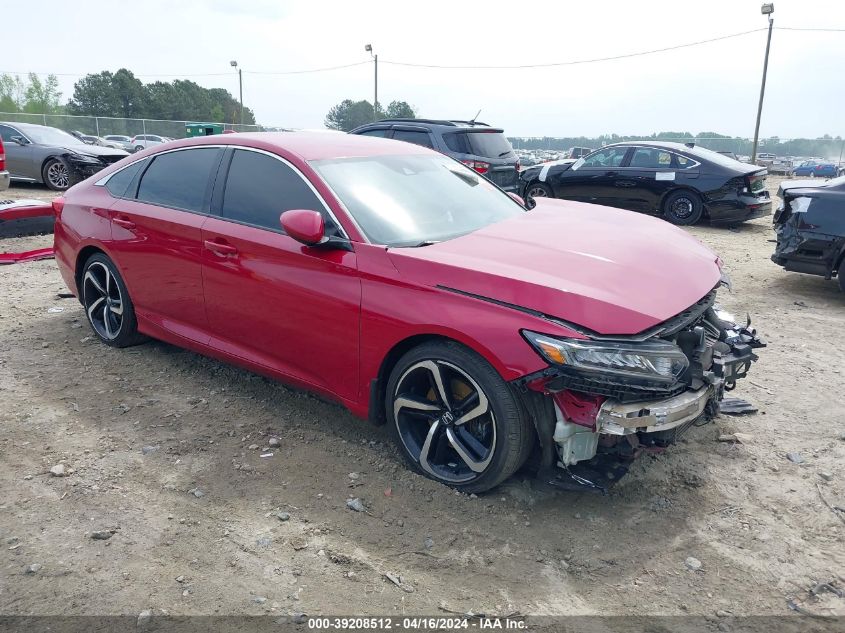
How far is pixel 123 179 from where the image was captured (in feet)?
15.9

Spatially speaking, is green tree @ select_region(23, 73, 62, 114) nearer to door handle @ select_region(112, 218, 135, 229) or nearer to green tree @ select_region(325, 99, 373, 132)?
green tree @ select_region(325, 99, 373, 132)

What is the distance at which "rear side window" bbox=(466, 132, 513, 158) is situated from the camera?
10.9m

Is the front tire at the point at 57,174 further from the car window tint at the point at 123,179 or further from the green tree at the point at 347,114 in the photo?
the green tree at the point at 347,114

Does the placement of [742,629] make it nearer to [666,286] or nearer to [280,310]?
[666,286]

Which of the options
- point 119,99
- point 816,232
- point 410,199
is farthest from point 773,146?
point 119,99

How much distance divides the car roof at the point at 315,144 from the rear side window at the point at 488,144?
6510mm

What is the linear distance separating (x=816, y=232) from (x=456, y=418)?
521 cm

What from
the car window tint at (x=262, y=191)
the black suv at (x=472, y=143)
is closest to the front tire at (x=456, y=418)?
the car window tint at (x=262, y=191)

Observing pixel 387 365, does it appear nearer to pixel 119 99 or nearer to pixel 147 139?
pixel 147 139

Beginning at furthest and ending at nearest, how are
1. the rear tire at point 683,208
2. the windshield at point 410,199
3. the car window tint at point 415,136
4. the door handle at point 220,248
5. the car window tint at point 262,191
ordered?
the rear tire at point 683,208, the car window tint at point 415,136, the door handle at point 220,248, the car window tint at point 262,191, the windshield at point 410,199

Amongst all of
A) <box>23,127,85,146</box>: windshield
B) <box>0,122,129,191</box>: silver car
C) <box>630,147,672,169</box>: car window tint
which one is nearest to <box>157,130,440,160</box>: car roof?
<box>630,147,672,169</box>: car window tint

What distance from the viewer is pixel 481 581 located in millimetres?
2666

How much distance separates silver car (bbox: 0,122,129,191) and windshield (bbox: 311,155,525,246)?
1182 centimetres

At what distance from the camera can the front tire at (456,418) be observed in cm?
295
